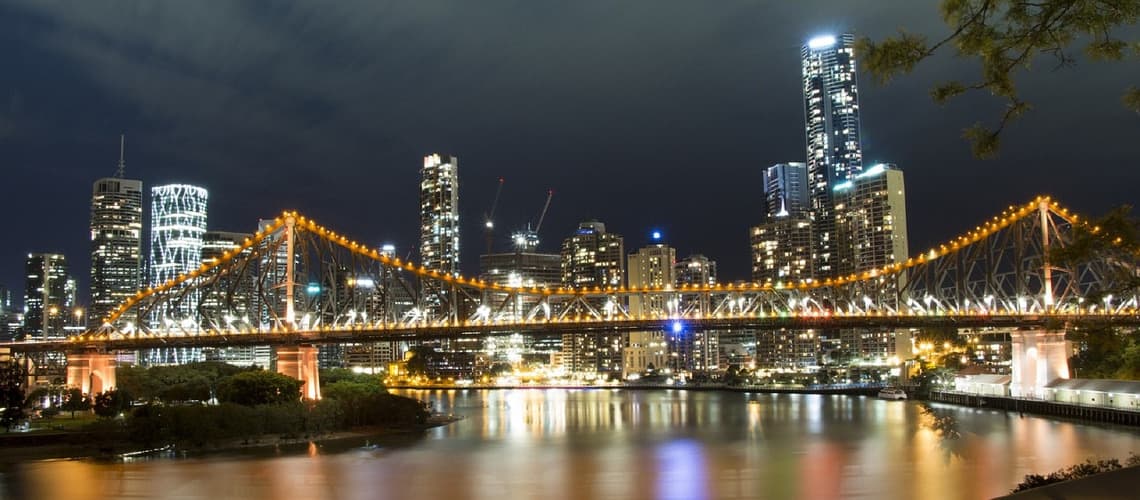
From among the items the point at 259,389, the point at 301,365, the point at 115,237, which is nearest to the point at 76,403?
the point at 259,389

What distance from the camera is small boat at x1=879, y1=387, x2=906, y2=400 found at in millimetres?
98062

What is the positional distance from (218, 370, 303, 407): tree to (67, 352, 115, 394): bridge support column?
1765 centimetres

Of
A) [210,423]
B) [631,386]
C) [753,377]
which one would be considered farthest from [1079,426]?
[631,386]

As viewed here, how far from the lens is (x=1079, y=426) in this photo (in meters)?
58.0

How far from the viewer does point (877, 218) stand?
179 m

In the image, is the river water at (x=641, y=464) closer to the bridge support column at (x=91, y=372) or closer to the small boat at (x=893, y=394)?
the bridge support column at (x=91, y=372)

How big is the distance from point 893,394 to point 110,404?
7140 cm

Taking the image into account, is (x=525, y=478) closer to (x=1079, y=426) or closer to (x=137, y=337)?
(x=1079, y=426)

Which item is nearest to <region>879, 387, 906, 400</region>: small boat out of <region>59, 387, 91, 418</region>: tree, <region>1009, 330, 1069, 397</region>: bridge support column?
<region>1009, 330, 1069, 397</region>: bridge support column

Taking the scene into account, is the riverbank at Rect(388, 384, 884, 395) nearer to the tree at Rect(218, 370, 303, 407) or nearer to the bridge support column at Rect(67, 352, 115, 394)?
the tree at Rect(218, 370, 303, 407)

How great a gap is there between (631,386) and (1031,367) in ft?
301

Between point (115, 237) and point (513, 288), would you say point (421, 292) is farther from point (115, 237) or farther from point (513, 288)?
point (115, 237)

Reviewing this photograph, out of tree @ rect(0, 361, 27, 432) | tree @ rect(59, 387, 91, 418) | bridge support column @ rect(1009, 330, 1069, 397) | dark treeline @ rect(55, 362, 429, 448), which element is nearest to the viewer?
tree @ rect(0, 361, 27, 432)

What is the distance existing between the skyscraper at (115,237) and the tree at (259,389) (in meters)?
142
